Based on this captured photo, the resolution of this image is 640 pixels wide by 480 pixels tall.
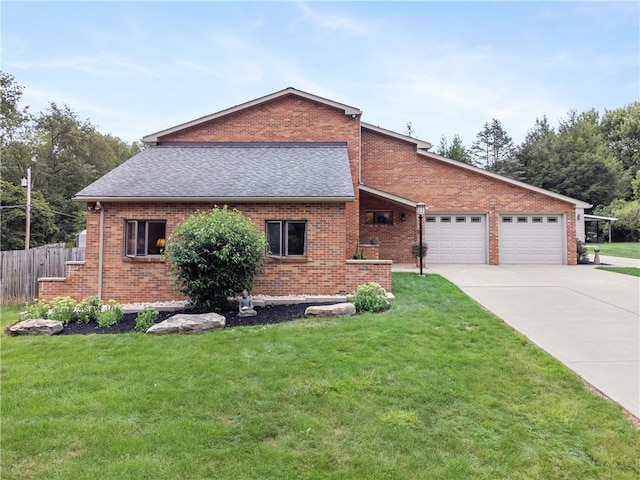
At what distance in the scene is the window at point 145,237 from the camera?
9.99 m

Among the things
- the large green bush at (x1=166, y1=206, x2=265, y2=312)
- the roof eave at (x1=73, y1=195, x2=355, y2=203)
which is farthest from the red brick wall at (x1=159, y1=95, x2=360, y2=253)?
the large green bush at (x1=166, y1=206, x2=265, y2=312)

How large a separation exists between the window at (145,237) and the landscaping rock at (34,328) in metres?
3.10

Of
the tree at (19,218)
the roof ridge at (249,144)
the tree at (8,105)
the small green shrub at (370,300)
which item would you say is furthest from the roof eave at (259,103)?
the tree at (8,105)

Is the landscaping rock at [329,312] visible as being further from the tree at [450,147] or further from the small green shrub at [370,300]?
the tree at [450,147]

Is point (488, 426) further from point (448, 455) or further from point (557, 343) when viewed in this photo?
point (557, 343)

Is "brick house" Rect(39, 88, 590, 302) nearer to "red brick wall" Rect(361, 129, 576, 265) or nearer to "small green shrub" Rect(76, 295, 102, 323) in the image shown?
"red brick wall" Rect(361, 129, 576, 265)

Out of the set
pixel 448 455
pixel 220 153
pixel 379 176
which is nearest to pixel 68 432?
pixel 448 455

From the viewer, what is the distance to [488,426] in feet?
12.1

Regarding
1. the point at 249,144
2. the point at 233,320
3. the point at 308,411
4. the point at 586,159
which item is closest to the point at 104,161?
the point at 249,144

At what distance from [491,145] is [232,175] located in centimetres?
4963

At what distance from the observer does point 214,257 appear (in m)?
8.22

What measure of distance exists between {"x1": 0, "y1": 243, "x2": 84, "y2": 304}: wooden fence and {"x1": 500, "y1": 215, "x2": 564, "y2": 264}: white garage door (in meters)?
17.5

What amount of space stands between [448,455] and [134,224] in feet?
31.4

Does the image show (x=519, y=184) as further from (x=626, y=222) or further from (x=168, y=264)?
(x=626, y=222)
